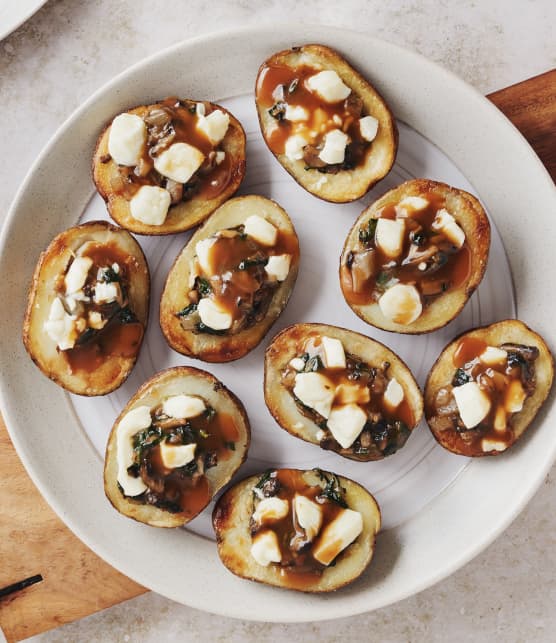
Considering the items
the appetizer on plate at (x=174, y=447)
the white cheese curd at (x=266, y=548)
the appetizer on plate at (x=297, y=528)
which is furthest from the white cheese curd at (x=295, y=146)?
the white cheese curd at (x=266, y=548)

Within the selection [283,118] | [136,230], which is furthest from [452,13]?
[136,230]

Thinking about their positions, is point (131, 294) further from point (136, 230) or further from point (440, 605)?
point (440, 605)

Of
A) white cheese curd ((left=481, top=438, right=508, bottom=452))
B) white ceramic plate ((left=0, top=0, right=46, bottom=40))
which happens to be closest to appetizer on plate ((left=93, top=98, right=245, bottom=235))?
white ceramic plate ((left=0, top=0, right=46, bottom=40))

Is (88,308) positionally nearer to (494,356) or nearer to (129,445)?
(129,445)

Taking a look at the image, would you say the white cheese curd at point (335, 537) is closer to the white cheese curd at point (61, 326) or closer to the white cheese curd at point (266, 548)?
the white cheese curd at point (266, 548)

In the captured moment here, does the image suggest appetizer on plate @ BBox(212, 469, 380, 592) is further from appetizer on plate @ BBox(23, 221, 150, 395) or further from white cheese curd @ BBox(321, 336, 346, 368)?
appetizer on plate @ BBox(23, 221, 150, 395)

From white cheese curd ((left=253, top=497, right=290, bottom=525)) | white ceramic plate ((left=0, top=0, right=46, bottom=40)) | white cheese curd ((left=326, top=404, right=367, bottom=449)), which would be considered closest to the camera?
white cheese curd ((left=326, top=404, right=367, bottom=449))

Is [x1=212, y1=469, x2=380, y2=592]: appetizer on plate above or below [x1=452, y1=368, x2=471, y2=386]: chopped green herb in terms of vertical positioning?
below
